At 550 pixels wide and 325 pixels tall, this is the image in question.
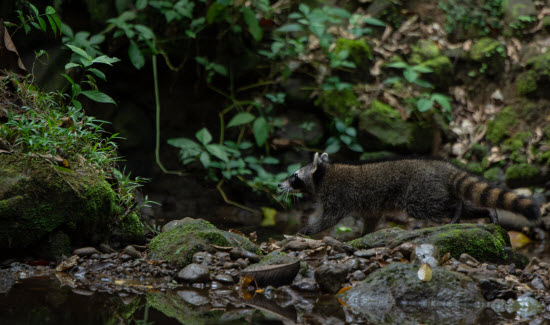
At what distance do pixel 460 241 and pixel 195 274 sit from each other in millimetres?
2244

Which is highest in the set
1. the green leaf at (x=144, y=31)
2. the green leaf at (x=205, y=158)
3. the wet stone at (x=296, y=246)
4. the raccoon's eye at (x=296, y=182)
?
the green leaf at (x=144, y=31)

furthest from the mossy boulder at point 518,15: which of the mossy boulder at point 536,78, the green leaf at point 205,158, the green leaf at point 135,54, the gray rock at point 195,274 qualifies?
the gray rock at point 195,274

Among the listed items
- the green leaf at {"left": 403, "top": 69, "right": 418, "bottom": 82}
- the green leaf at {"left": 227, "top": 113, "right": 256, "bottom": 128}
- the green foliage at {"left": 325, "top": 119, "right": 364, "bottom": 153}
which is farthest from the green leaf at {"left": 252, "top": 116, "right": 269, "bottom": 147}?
the green leaf at {"left": 403, "top": 69, "right": 418, "bottom": 82}

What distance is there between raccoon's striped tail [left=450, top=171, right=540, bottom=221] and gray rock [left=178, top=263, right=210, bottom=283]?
3.57m

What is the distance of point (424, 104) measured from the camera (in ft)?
27.3

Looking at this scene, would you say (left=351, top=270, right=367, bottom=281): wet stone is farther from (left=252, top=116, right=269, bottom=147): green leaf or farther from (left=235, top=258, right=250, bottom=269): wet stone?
(left=252, top=116, right=269, bottom=147): green leaf

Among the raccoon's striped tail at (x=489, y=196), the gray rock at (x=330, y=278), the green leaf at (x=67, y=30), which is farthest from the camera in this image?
the green leaf at (x=67, y=30)

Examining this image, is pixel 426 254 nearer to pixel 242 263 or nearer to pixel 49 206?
pixel 242 263

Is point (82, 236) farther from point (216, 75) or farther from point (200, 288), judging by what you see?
point (216, 75)

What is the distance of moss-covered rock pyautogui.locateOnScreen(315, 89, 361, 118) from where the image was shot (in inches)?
352

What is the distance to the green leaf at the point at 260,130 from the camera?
8.47 meters

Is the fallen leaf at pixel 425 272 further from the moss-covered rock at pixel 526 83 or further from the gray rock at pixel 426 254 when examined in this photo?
the moss-covered rock at pixel 526 83

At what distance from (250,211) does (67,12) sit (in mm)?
3869

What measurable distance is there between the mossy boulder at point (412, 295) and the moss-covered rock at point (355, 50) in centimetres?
598
